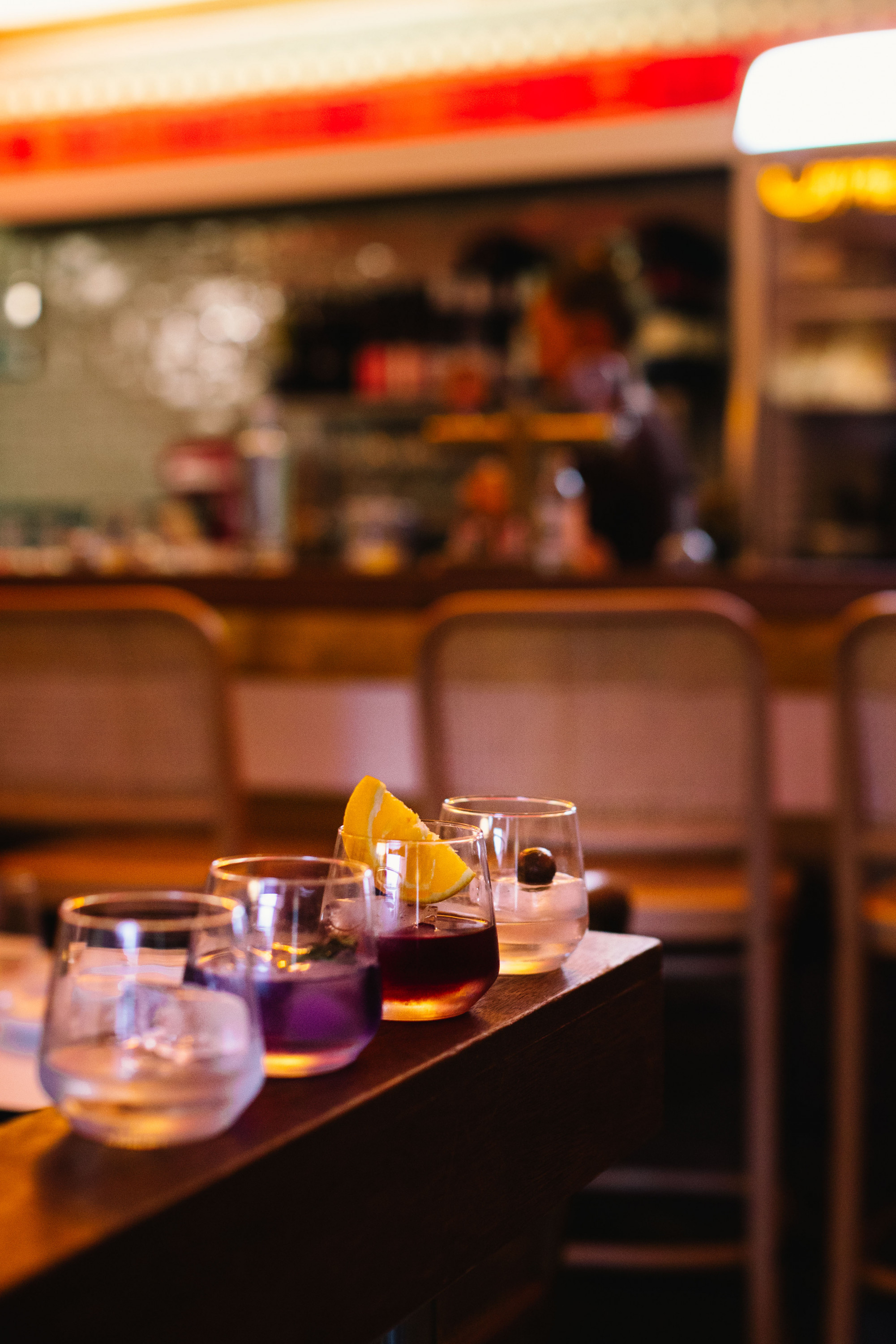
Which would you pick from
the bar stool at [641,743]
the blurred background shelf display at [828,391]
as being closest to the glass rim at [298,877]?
the bar stool at [641,743]

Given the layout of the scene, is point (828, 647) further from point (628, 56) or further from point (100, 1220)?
point (628, 56)

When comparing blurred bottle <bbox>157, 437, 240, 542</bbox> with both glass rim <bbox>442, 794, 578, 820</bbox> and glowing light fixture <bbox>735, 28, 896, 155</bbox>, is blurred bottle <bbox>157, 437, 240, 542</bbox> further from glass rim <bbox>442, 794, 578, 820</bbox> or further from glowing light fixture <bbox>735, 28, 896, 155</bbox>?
glass rim <bbox>442, 794, 578, 820</bbox>

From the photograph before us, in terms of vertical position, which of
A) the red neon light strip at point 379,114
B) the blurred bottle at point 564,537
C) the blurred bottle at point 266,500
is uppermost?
the red neon light strip at point 379,114

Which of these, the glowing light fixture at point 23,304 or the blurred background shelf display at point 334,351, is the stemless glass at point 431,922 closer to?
the blurred background shelf display at point 334,351

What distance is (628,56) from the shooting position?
4520 millimetres

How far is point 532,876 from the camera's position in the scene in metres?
0.65

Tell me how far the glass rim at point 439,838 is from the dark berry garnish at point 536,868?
0.11ft

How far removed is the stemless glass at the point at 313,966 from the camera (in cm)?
49

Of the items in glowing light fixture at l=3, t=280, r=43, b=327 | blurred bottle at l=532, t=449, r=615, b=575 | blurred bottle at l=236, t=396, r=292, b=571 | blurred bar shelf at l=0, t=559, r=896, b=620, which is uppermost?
glowing light fixture at l=3, t=280, r=43, b=327

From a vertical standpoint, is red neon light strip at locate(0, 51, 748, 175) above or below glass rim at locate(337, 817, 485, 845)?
above

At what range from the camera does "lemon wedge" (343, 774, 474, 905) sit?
1.91 ft

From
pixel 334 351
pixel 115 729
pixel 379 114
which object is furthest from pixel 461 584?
pixel 379 114

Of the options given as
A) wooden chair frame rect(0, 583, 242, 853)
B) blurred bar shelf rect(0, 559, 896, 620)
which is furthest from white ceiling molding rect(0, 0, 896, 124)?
wooden chair frame rect(0, 583, 242, 853)

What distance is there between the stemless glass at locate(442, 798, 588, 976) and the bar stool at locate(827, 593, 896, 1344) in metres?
1.04
